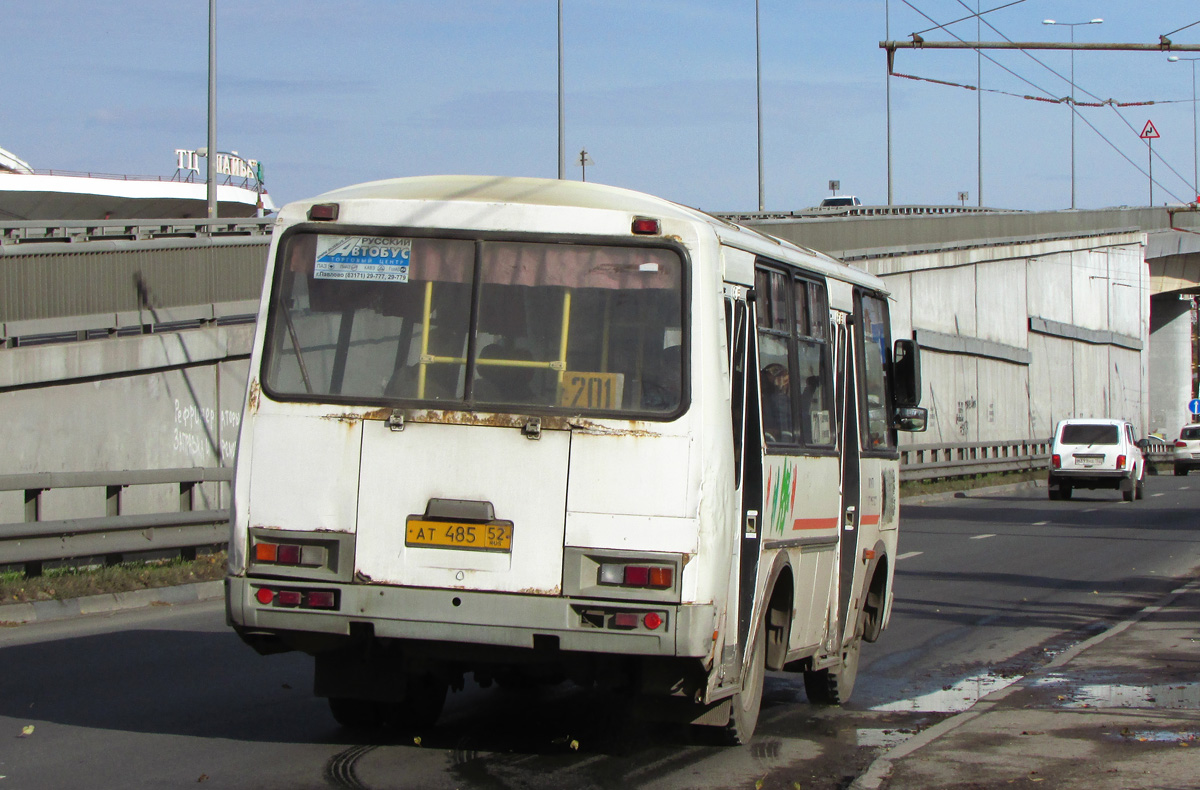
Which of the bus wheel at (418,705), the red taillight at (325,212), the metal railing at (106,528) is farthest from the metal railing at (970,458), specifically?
the red taillight at (325,212)

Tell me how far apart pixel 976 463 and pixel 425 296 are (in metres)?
35.5

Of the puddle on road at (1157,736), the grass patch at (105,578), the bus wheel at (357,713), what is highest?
the grass patch at (105,578)

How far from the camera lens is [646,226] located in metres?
6.62

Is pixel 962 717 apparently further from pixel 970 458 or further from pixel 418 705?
pixel 970 458

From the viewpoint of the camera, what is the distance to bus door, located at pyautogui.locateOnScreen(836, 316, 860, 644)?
878cm

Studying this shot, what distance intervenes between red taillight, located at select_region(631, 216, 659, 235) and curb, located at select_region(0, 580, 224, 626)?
718 cm

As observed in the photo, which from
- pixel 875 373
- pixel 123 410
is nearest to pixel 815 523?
pixel 875 373

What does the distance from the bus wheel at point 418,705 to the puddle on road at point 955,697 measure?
295 centimetres

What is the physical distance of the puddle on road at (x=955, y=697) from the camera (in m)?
9.24

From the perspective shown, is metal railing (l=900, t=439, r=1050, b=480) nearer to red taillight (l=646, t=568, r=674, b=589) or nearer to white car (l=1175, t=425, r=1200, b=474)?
white car (l=1175, t=425, r=1200, b=474)

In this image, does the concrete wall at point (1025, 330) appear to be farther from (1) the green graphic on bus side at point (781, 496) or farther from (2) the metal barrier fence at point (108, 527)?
(1) the green graphic on bus side at point (781, 496)

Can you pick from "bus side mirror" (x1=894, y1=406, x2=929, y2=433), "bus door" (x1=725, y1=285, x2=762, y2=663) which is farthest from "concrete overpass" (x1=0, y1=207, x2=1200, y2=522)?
"bus door" (x1=725, y1=285, x2=762, y2=663)

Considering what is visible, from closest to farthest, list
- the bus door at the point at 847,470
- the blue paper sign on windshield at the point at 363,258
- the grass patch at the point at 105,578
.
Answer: the blue paper sign on windshield at the point at 363,258
the bus door at the point at 847,470
the grass patch at the point at 105,578

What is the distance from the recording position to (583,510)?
638 centimetres
